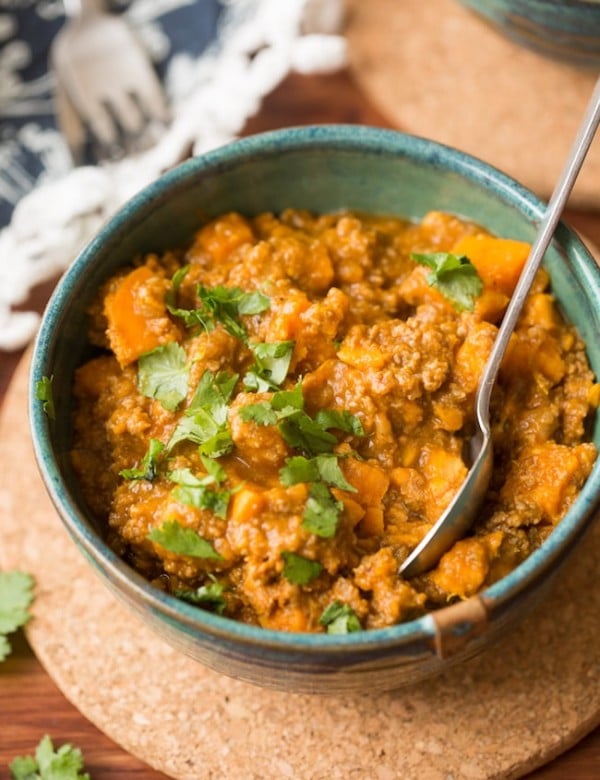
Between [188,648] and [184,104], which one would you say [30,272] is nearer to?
[184,104]

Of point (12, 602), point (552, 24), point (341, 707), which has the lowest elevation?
point (12, 602)

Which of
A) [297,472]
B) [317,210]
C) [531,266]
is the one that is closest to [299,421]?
[297,472]

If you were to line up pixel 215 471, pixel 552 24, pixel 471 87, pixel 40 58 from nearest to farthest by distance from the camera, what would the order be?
pixel 215 471, pixel 552 24, pixel 471 87, pixel 40 58

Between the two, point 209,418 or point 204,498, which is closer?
→ point 204,498

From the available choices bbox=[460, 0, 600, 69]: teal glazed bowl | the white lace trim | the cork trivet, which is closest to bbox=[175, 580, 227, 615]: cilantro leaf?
the white lace trim

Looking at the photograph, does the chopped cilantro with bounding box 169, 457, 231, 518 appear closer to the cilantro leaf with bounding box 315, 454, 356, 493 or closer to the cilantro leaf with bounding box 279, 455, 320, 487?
the cilantro leaf with bounding box 279, 455, 320, 487

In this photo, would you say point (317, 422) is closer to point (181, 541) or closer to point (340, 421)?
point (340, 421)
